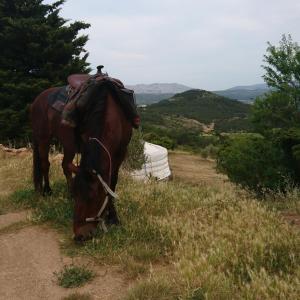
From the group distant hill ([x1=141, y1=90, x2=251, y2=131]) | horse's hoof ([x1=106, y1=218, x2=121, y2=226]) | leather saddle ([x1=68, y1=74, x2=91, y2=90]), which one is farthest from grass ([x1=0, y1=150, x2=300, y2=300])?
distant hill ([x1=141, y1=90, x2=251, y2=131])

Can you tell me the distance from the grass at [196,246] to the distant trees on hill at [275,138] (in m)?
4.47

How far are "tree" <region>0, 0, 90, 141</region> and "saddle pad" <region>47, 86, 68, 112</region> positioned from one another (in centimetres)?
1099

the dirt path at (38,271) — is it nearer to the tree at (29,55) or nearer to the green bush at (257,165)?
the green bush at (257,165)

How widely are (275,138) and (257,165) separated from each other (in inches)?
36.2

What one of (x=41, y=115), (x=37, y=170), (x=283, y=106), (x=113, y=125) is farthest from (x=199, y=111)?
(x=113, y=125)

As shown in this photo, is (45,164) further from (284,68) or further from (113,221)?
(284,68)

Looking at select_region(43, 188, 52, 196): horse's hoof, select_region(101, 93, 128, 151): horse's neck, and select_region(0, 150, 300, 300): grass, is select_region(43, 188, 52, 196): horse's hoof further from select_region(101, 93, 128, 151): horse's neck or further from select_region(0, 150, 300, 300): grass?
select_region(101, 93, 128, 151): horse's neck

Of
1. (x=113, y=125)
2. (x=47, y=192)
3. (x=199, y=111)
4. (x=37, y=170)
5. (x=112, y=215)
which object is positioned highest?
(x=113, y=125)

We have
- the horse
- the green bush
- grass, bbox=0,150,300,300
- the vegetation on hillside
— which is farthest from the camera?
the vegetation on hillside

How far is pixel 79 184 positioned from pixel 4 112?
1382cm

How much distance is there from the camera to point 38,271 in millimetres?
4500

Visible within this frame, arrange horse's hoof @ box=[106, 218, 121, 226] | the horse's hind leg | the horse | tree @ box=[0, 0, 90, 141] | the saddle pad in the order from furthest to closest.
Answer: tree @ box=[0, 0, 90, 141]
the horse's hind leg
the saddle pad
horse's hoof @ box=[106, 218, 121, 226]
the horse

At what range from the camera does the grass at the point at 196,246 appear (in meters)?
3.58

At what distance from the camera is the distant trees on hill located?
37.9 feet
